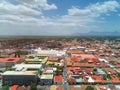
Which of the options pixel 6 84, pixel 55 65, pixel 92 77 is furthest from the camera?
pixel 55 65

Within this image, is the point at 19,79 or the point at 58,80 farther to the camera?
the point at 58,80

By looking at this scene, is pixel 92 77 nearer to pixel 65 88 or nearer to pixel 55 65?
pixel 65 88

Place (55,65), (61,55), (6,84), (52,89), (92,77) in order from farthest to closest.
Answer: (61,55)
(55,65)
(92,77)
(6,84)
(52,89)

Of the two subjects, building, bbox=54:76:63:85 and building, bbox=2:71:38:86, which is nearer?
building, bbox=2:71:38:86

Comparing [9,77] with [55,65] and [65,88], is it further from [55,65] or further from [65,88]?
[55,65]

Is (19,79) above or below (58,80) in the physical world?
above

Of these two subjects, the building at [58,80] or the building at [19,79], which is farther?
the building at [58,80]

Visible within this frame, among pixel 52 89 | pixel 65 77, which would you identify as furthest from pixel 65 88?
pixel 65 77

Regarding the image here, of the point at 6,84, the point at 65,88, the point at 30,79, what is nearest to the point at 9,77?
the point at 6,84

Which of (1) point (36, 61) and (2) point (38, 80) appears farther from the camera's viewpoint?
(1) point (36, 61)
